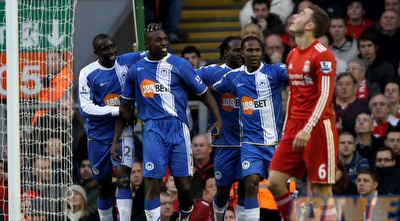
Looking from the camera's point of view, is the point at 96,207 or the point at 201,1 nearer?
the point at 96,207

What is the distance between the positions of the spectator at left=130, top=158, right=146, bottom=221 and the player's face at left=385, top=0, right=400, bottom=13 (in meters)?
4.58

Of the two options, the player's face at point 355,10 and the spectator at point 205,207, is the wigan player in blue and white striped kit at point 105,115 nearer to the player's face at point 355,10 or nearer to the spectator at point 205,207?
the spectator at point 205,207

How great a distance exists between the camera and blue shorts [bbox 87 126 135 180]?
46.8 ft

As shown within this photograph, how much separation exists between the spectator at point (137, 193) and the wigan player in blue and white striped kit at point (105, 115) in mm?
581

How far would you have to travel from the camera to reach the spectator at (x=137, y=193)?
15281mm

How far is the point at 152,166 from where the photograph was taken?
44.3 feet

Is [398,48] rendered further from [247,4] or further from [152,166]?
[152,166]

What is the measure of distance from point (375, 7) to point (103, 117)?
5742 mm

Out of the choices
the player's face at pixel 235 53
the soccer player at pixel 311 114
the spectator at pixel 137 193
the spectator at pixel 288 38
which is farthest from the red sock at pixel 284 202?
the spectator at pixel 288 38

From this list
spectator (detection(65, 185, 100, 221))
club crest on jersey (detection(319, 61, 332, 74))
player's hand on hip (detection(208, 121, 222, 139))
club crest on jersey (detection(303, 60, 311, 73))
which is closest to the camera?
club crest on jersey (detection(319, 61, 332, 74))

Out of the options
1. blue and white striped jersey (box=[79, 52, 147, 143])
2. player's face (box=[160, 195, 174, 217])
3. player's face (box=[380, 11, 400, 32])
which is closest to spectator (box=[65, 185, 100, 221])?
player's face (box=[160, 195, 174, 217])

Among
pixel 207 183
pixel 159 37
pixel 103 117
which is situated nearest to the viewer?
pixel 159 37

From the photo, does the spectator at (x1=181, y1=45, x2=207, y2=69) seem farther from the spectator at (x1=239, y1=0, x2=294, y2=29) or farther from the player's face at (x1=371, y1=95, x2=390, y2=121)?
the player's face at (x1=371, y1=95, x2=390, y2=121)

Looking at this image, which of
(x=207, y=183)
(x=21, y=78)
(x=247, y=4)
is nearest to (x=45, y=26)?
(x=21, y=78)
